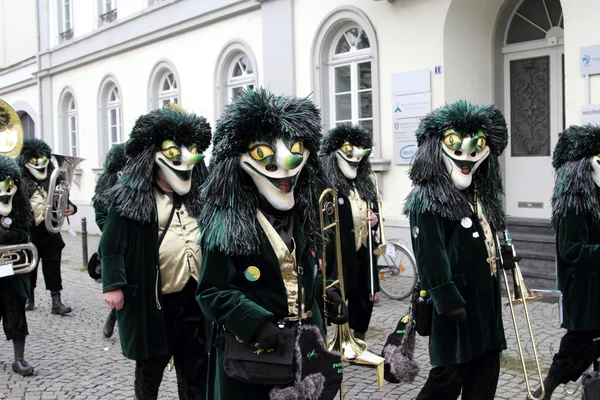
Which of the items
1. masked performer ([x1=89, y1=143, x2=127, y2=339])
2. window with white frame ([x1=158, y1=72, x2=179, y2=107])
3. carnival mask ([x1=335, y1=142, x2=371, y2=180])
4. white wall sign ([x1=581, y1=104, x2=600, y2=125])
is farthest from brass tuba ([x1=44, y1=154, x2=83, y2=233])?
window with white frame ([x1=158, y1=72, x2=179, y2=107])

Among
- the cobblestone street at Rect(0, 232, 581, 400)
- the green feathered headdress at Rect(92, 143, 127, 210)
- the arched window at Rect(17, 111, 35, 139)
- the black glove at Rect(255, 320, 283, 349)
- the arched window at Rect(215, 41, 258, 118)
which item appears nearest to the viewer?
the black glove at Rect(255, 320, 283, 349)

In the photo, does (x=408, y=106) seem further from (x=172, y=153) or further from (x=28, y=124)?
(x=28, y=124)

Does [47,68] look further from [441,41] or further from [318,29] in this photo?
[441,41]

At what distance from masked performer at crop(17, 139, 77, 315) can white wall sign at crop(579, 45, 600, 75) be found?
20.8 ft

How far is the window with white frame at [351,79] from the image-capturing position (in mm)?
10766

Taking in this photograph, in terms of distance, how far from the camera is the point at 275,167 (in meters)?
3.09

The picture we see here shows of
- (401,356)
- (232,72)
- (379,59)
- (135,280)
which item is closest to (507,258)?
(401,356)

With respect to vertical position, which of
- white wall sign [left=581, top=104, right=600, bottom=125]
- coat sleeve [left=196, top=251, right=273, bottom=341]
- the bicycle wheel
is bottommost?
the bicycle wheel

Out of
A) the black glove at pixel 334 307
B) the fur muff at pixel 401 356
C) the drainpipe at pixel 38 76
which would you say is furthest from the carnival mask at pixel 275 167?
the drainpipe at pixel 38 76

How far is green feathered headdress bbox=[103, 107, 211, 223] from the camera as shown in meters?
4.16

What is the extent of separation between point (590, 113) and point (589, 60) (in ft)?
1.98

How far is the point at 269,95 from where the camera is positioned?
124 inches

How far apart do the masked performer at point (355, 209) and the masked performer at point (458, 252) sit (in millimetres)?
1990

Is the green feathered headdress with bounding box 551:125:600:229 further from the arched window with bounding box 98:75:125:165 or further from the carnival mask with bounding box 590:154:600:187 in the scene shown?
the arched window with bounding box 98:75:125:165
